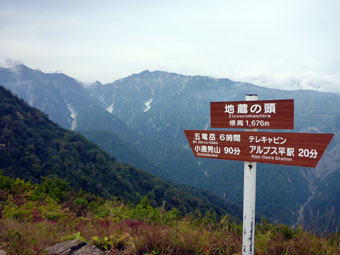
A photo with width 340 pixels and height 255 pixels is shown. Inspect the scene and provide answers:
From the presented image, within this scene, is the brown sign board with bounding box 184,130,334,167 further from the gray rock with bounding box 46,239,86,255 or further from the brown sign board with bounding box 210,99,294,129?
the gray rock with bounding box 46,239,86,255

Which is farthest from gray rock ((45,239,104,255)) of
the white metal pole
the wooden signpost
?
the wooden signpost

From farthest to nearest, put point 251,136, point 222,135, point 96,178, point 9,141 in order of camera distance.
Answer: point 96,178, point 9,141, point 222,135, point 251,136

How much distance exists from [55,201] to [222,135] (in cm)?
911

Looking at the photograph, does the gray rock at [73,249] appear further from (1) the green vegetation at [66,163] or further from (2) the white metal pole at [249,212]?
(1) the green vegetation at [66,163]

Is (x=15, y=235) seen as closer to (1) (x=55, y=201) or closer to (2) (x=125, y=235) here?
(2) (x=125, y=235)

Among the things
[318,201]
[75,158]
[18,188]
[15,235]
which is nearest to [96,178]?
[75,158]

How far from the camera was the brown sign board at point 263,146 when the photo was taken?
325 centimetres

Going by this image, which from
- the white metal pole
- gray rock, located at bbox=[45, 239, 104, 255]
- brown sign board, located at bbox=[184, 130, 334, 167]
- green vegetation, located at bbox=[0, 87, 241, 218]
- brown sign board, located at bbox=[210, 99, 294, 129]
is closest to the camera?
brown sign board, located at bbox=[184, 130, 334, 167]

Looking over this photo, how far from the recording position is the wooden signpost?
131 inches

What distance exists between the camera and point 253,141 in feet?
12.3

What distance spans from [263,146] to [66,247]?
3738mm

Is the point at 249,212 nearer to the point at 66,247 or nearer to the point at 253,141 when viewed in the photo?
the point at 253,141

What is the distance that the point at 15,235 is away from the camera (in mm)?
4512

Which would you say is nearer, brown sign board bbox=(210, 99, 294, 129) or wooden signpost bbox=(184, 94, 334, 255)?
wooden signpost bbox=(184, 94, 334, 255)
